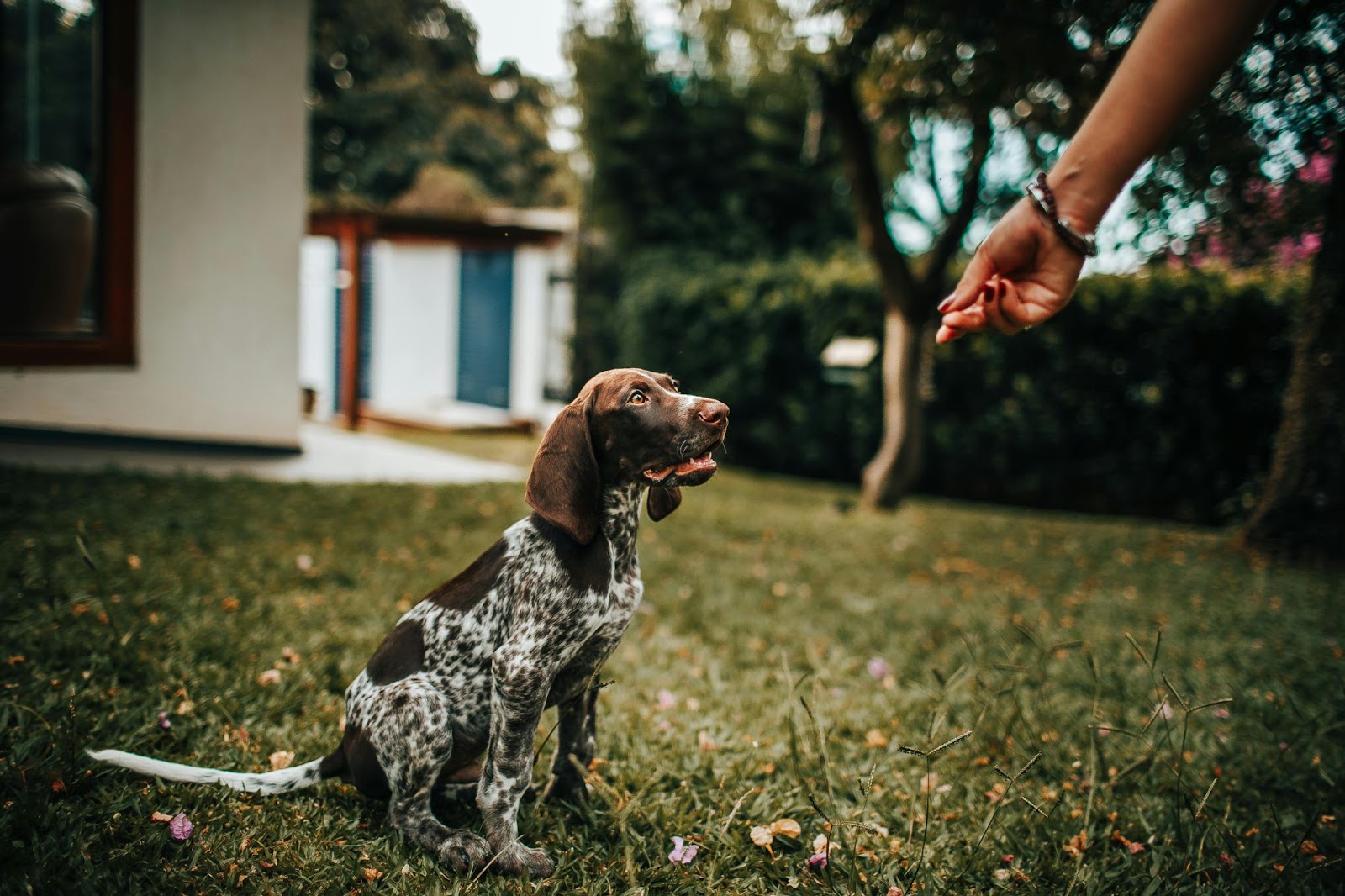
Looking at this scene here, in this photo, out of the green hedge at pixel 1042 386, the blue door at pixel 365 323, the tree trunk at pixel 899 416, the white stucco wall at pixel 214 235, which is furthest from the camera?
the blue door at pixel 365 323

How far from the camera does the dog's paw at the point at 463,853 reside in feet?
6.89

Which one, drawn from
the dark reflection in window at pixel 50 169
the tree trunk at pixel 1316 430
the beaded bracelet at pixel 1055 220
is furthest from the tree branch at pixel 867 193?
the beaded bracelet at pixel 1055 220

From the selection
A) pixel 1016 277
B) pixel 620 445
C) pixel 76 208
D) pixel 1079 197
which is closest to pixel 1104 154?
pixel 1079 197

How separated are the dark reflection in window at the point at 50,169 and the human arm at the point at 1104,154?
6498mm

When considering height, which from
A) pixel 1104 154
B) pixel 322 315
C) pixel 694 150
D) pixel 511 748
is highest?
pixel 694 150

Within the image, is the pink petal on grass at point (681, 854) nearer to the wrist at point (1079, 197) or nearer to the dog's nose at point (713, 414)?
the dog's nose at point (713, 414)

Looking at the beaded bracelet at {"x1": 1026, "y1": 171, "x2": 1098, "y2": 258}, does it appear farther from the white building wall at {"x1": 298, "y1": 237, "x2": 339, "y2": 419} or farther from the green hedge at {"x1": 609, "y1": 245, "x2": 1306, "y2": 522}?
the white building wall at {"x1": 298, "y1": 237, "x2": 339, "y2": 419}

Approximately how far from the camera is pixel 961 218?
8.34 m

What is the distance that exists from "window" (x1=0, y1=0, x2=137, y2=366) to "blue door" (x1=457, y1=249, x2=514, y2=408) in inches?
384

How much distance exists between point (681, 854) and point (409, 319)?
1633 cm

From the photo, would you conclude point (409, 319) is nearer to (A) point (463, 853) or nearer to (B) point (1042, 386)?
(B) point (1042, 386)

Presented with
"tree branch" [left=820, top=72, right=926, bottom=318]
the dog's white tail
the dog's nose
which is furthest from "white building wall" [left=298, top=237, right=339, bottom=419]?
the dog's nose

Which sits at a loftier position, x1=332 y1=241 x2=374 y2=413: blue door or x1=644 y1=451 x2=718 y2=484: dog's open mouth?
x1=332 y1=241 x2=374 y2=413: blue door

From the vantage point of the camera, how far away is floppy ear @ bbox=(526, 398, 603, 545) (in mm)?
1979
